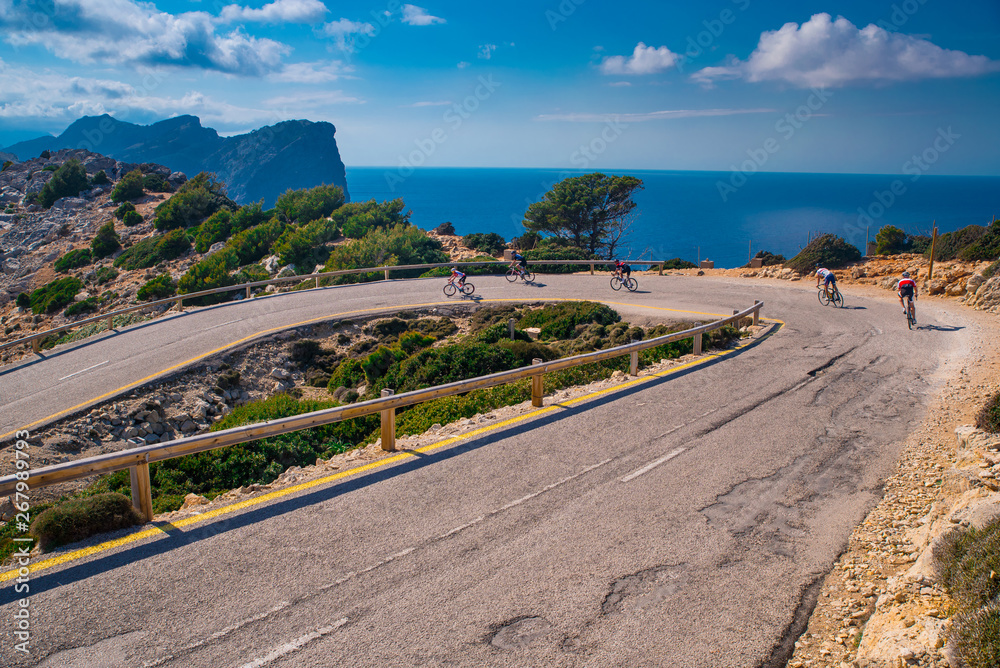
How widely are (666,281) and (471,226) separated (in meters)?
163

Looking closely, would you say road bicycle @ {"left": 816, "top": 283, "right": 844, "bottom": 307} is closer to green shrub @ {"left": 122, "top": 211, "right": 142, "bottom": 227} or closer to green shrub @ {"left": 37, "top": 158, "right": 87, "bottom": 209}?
green shrub @ {"left": 122, "top": 211, "right": 142, "bottom": 227}

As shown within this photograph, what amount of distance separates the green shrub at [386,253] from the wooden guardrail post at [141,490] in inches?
1111

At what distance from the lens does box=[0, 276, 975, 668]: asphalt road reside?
14.6 ft

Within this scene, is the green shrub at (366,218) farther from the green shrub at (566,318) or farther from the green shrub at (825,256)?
the green shrub at (825,256)

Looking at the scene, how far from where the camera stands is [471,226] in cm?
19038

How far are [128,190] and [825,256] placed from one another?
67.5 meters

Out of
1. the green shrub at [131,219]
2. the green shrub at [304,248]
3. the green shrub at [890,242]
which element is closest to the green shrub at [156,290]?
the green shrub at [304,248]

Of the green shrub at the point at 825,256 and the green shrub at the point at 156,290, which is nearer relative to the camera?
the green shrub at the point at 825,256

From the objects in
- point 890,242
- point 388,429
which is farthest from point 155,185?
point 388,429

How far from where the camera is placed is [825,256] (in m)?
32.1

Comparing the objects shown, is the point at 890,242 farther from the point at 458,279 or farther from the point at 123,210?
the point at 123,210

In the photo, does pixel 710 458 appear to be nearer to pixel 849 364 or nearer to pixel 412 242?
pixel 849 364

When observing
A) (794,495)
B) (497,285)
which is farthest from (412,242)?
(794,495)

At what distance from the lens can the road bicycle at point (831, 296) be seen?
77.4 feet
